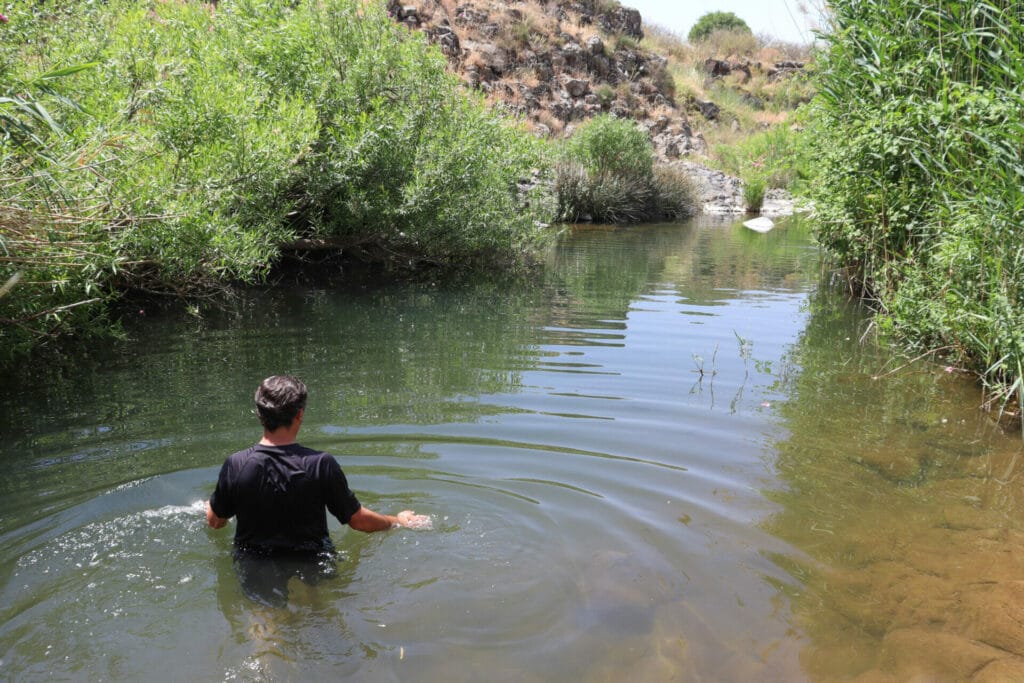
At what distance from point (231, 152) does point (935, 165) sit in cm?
866

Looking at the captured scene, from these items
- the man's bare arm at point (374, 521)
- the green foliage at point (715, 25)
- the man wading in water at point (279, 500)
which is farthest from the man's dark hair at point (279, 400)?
the green foliage at point (715, 25)

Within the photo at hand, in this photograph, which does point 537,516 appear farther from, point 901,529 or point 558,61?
point 558,61

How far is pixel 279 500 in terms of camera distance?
4.08 m

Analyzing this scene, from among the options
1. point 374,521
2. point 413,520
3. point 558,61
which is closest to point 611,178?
point 558,61

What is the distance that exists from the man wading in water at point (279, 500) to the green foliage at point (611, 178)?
2427 cm

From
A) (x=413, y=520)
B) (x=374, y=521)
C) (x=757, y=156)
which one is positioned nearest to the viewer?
(x=374, y=521)

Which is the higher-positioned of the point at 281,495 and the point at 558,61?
the point at 558,61

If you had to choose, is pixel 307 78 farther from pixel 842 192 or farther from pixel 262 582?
pixel 262 582

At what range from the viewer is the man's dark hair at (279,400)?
3904mm

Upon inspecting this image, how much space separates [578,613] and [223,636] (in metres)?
1.75

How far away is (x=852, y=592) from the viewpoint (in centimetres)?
437

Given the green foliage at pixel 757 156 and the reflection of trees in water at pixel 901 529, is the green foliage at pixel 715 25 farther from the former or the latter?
the reflection of trees in water at pixel 901 529

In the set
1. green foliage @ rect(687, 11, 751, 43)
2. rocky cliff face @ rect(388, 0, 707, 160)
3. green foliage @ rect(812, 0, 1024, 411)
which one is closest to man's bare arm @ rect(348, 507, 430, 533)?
green foliage @ rect(812, 0, 1024, 411)

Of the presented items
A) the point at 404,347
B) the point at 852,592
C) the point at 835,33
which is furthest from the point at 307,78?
the point at 852,592
